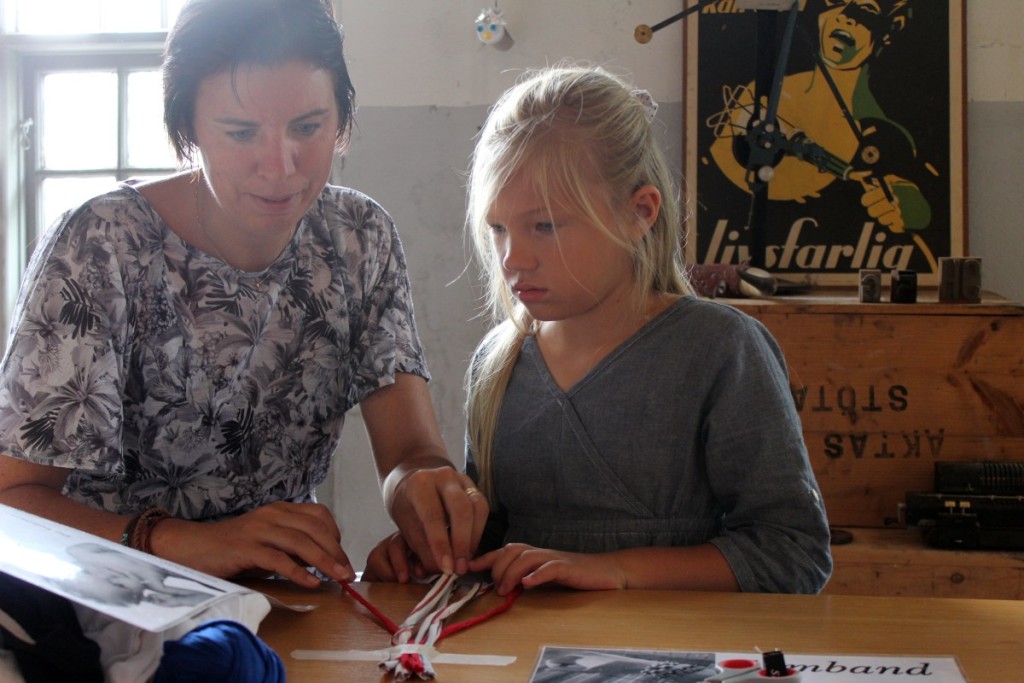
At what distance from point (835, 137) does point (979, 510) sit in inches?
40.5

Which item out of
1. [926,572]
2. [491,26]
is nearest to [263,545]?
[926,572]

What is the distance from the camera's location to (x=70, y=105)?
3.13 m

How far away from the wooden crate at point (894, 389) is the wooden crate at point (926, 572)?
0.17 m

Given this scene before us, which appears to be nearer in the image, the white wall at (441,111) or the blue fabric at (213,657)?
the blue fabric at (213,657)

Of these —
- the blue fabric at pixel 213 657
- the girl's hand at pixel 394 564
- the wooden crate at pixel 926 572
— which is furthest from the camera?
the wooden crate at pixel 926 572

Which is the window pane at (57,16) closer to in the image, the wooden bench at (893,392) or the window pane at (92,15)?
the window pane at (92,15)

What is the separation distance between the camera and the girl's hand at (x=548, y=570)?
90 cm

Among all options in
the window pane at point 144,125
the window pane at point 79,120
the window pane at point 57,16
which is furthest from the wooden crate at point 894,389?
the window pane at point 57,16

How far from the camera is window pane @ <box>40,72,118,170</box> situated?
10.3 feet

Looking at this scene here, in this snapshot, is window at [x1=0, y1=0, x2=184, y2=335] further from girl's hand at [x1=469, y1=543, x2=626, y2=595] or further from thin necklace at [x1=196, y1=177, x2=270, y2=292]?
girl's hand at [x1=469, y1=543, x2=626, y2=595]

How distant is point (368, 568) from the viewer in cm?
105

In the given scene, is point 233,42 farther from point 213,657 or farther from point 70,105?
point 70,105

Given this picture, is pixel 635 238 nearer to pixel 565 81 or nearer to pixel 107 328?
pixel 565 81

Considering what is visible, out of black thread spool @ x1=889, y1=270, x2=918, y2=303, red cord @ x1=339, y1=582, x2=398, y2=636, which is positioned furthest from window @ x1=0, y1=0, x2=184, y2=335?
red cord @ x1=339, y1=582, x2=398, y2=636
